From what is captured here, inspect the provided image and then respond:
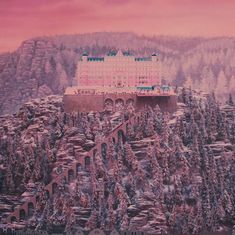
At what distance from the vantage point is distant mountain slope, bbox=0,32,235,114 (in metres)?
26.1

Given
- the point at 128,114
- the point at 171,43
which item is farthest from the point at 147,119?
the point at 171,43

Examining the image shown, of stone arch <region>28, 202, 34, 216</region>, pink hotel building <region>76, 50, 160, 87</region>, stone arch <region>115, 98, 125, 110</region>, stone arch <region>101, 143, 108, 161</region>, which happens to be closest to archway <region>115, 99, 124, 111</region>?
stone arch <region>115, 98, 125, 110</region>

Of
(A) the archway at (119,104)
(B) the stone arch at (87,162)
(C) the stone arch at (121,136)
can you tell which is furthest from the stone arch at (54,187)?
(A) the archway at (119,104)

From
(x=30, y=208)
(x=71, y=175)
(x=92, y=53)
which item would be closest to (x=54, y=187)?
(x=71, y=175)

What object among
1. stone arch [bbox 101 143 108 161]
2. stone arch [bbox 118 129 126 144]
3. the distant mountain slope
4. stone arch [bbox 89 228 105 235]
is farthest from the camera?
the distant mountain slope

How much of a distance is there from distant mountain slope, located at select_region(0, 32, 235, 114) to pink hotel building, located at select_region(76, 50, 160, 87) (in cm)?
20

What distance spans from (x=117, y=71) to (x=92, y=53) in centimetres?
74

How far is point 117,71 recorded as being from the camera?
86.0ft

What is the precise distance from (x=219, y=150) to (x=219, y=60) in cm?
228

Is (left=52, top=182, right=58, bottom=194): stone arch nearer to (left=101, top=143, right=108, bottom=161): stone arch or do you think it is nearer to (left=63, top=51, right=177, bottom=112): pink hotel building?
(left=101, top=143, right=108, bottom=161): stone arch

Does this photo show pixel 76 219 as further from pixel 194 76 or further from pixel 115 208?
pixel 194 76

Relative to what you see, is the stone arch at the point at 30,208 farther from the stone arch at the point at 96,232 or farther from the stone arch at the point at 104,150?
the stone arch at the point at 104,150

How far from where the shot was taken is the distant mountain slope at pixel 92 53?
1028 inches

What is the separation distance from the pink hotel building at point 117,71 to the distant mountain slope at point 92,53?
0.66 ft
